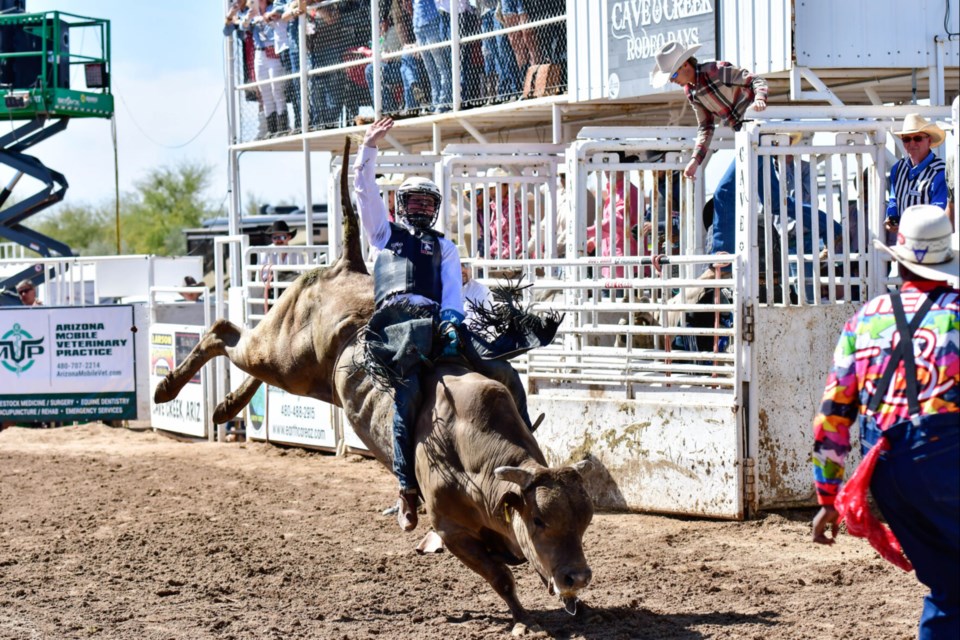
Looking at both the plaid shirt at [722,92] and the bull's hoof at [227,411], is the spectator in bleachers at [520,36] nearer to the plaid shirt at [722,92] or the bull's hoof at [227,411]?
the plaid shirt at [722,92]

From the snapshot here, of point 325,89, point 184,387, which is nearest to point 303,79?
point 325,89

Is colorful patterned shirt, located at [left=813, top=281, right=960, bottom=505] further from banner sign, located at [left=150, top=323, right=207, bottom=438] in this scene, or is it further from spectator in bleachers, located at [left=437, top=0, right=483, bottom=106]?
banner sign, located at [left=150, top=323, right=207, bottom=438]

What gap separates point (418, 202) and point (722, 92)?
9.99ft

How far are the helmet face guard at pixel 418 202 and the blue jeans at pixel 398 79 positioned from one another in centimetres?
773

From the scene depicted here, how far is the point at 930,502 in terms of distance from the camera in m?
4.52

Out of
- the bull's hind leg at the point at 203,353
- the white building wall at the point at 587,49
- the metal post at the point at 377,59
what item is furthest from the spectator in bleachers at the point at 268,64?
the bull's hind leg at the point at 203,353

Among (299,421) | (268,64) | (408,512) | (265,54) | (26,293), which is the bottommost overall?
(299,421)

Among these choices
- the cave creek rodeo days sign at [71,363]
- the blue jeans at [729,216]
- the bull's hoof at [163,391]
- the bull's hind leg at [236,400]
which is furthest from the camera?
the cave creek rodeo days sign at [71,363]

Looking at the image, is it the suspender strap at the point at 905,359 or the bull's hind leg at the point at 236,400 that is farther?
the bull's hind leg at the point at 236,400

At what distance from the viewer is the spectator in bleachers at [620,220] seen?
10.7 metres

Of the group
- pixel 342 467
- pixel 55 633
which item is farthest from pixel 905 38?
pixel 55 633

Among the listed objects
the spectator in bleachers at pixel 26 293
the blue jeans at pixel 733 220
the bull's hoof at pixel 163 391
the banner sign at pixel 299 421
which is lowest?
the banner sign at pixel 299 421

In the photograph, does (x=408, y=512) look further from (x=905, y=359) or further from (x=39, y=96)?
(x=39, y=96)

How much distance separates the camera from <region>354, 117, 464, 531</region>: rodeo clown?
24.3ft
